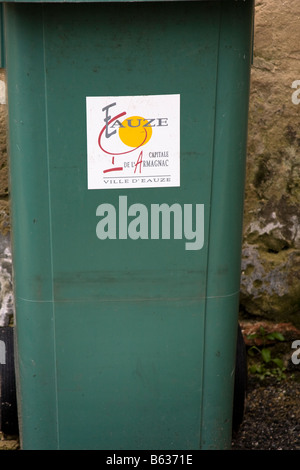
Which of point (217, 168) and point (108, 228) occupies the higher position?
point (217, 168)

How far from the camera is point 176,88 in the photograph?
228 cm

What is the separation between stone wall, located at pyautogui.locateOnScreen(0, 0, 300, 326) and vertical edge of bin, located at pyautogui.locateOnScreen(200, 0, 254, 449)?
1.01 meters

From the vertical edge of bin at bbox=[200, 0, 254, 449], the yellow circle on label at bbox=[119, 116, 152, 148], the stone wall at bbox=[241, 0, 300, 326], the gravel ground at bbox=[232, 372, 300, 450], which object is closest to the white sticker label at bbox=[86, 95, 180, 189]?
the yellow circle on label at bbox=[119, 116, 152, 148]

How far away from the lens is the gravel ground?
3.04m

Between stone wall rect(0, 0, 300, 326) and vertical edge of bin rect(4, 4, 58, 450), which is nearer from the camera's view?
vertical edge of bin rect(4, 4, 58, 450)

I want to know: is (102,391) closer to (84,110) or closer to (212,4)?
(84,110)

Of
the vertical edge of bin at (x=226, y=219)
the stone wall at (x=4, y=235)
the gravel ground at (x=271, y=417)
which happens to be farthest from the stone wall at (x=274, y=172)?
the stone wall at (x=4, y=235)

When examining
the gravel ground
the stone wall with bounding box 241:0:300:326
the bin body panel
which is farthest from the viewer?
the stone wall with bounding box 241:0:300:326

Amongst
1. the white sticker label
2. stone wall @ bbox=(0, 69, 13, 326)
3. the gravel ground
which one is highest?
the white sticker label

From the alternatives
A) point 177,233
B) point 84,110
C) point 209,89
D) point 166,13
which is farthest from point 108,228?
point 166,13

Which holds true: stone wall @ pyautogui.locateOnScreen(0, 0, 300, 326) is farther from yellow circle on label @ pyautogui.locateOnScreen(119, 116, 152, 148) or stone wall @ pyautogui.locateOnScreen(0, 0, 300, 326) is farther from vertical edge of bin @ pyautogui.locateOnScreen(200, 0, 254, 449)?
yellow circle on label @ pyautogui.locateOnScreen(119, 116, 152, 148)

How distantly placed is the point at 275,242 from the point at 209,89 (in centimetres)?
138

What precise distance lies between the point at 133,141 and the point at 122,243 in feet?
1.12

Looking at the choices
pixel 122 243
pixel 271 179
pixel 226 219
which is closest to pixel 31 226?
pixel 122 243
